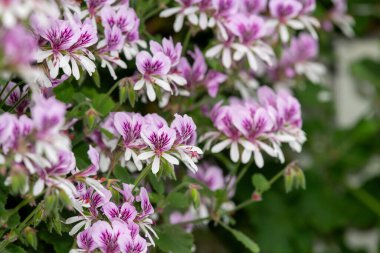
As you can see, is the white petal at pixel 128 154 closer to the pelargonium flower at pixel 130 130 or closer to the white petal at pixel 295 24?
the pelargonium flower at pixel 130 130

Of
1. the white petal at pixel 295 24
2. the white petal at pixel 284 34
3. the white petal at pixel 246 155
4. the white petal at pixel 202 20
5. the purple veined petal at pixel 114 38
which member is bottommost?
the white petal at pixel 246 155

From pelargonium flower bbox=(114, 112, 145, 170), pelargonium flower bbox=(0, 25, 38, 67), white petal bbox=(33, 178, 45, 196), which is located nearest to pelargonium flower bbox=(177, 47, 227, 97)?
pelargonium flower bbox=(114, 112, 145, 170)

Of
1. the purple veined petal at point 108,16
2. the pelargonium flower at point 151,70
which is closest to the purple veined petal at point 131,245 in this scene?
the pelargonium flower at point 151,70

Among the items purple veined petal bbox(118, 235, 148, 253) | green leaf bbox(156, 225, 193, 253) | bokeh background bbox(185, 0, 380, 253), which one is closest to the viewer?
purple veined petal bbox(118, 235, 148, 253)

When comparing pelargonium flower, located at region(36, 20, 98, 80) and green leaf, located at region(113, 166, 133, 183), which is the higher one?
pelargonium flower, located at region(36, 20, 98, 80)

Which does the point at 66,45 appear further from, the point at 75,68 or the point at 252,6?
the point at 252,6

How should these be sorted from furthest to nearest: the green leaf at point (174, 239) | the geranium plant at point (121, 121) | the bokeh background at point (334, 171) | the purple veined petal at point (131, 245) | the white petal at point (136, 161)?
the bokeh background at point (334, 171)
the green leaf at point (174, 239)
the white petal at point (136, 161)
the purple veined petal at point (131, 245)
the geranium plant at point (121, 121)

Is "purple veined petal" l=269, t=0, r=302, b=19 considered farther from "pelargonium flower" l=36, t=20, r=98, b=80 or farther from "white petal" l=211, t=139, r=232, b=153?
"pelargonium flower" l=36, t=20, r=98, b=80

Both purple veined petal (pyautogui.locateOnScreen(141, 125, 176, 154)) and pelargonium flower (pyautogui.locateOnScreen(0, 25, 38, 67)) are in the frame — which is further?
purple veined petal (pyautogui.locateOnScreen(141, 125, 176, 154))
